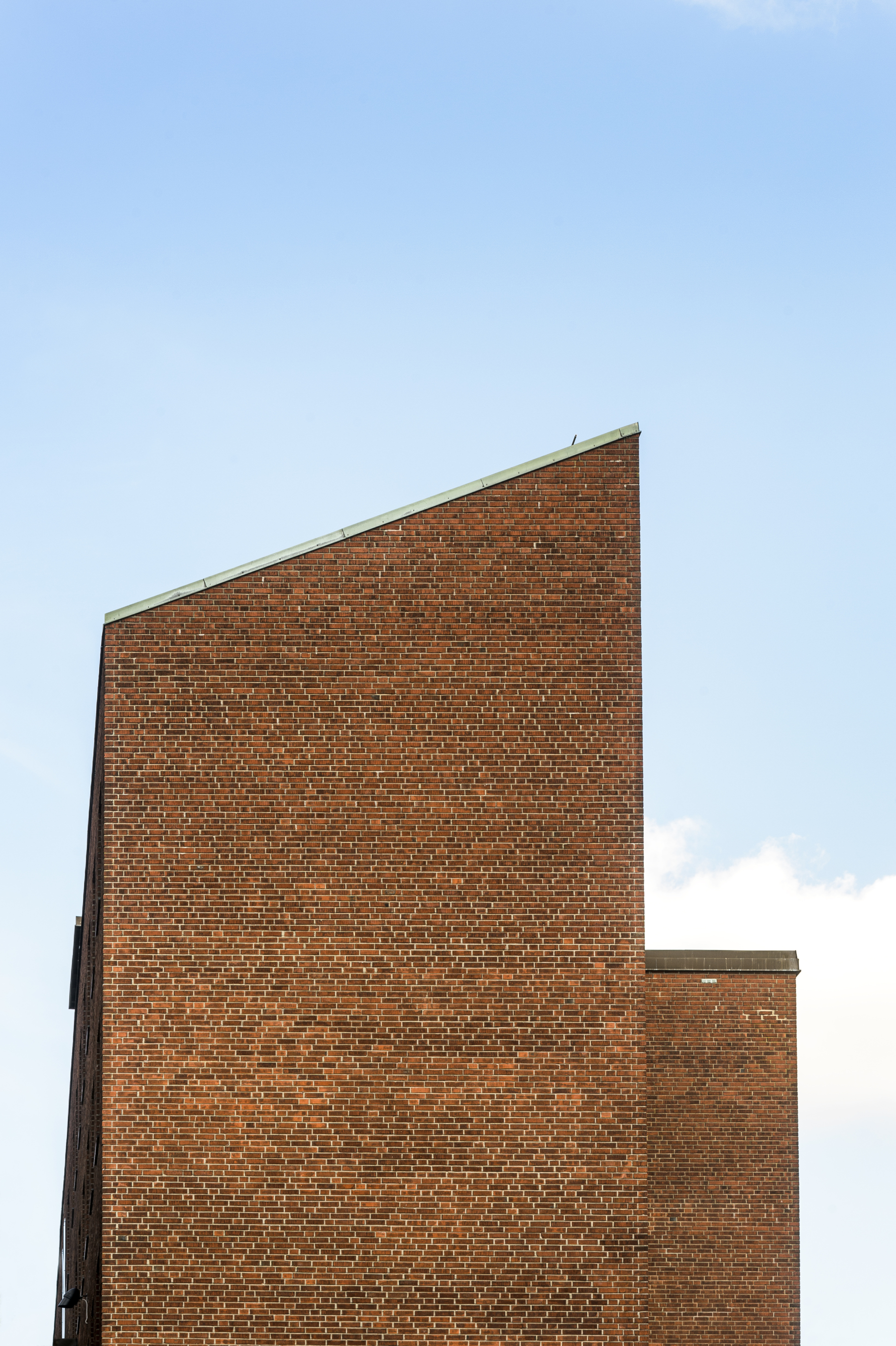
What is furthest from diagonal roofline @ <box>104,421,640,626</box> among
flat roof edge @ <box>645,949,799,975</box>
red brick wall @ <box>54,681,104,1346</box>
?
flat roof edge @ <box>645,949,799,975</box>

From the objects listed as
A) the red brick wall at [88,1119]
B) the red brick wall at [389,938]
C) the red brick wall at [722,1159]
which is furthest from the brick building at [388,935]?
the red brick wall at [722,1159]

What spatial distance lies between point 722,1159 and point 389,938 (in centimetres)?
1223

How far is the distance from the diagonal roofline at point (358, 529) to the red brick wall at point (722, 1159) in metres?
12.2

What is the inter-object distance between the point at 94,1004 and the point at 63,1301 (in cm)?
515

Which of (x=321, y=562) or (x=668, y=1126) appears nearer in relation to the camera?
(x=321, y=562)

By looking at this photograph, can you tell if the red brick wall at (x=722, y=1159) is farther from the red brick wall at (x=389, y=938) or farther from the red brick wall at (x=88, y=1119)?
the red brick wall at (x=389, y=938)

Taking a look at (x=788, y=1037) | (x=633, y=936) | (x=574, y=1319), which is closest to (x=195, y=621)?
(x=633, y=936)

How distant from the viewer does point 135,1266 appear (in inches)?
628

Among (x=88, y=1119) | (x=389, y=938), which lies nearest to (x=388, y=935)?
(x=389, y=938)

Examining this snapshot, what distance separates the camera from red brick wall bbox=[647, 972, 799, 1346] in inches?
1000

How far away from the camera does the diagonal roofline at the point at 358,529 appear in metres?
17.3

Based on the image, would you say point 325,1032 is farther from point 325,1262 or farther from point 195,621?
point 195,621

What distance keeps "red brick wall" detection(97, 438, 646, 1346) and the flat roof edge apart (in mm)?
10289

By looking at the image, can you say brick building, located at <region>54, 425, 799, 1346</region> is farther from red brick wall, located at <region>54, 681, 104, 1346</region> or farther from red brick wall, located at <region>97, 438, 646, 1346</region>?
red brick wall, located at <region>54, 681, 104, 1346</region>
